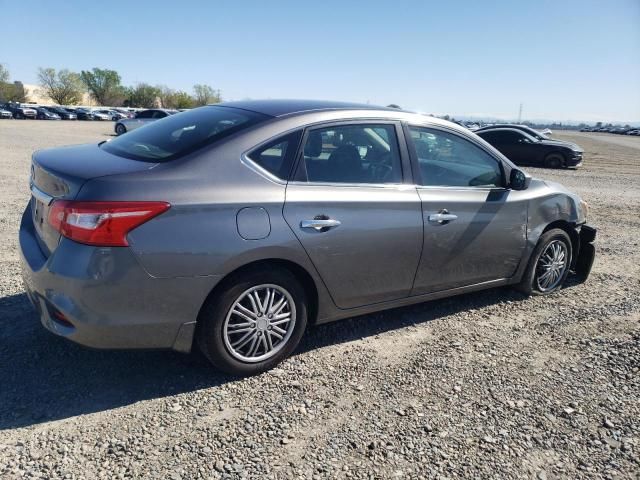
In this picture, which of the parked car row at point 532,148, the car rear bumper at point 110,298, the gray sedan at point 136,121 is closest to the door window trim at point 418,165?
the car rear bumper at point 110,298

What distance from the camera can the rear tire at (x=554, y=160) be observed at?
18.0m

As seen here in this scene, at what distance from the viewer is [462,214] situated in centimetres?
386

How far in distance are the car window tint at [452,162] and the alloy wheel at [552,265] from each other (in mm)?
1020

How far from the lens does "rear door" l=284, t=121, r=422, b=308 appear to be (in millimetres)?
3156

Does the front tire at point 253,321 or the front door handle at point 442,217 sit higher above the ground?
the front door handle at point 442,217

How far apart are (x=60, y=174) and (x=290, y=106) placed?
5.18ft

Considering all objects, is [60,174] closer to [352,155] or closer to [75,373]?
[75,373]

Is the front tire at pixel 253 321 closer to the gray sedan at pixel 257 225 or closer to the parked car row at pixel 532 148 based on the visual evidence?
the gray sedan at pixel 257 225

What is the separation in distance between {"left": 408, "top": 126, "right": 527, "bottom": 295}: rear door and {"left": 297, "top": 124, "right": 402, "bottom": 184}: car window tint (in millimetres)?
227

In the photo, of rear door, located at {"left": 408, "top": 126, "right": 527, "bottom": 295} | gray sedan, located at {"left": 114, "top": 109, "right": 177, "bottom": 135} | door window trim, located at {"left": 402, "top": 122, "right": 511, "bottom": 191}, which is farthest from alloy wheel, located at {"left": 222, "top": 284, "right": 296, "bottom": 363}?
gray sedan, located at {"left": 114, "top": 109, "right": 177, "bottom": 135}

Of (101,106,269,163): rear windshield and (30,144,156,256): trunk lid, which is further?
(101,106,269,163): rear windshield

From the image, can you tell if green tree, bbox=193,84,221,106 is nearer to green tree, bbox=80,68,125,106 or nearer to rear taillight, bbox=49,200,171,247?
green tree, bbox=80,68,125,106

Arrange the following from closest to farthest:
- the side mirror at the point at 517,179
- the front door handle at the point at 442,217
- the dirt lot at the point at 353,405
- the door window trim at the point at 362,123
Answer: the dirt lot at the point at 353,405
the door window trim at the point at 362,123
the front door handle at the point at 442,217
the side mirror at the point at 517,179

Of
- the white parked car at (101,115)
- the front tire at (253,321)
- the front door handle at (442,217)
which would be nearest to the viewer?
the front tire at (253,321)
